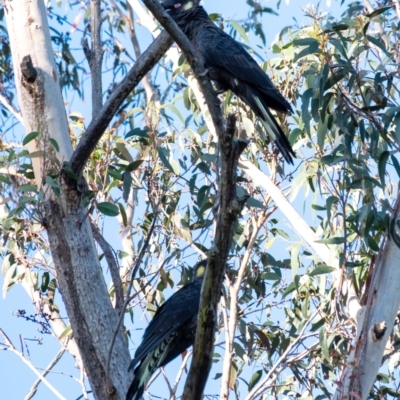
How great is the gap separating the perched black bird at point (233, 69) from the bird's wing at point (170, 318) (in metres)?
0.74

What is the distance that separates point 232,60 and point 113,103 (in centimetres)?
111

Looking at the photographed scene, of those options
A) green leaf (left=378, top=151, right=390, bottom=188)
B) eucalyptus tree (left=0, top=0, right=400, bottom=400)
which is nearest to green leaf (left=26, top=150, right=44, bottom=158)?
eucalyptus tree (left=0, top=0, right=400, bottom=400)

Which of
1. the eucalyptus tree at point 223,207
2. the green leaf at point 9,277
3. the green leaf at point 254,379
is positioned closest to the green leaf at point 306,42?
the eucalyptus tree at point 223,207

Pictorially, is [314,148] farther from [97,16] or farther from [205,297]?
[205,297]

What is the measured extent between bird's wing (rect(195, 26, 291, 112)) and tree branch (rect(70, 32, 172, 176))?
821 mm

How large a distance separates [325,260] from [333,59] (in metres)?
0.93

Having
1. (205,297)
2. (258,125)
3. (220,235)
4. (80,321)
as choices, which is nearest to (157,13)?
(220,235)

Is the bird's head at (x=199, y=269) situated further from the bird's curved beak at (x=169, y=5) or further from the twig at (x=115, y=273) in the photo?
the bird's curved beak at (x=169, y=5)

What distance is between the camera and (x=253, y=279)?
159 inches

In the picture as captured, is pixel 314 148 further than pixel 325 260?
Yes

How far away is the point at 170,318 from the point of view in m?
3.17

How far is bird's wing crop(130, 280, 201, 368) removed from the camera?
296 cm

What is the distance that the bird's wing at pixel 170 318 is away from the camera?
296 centimetres

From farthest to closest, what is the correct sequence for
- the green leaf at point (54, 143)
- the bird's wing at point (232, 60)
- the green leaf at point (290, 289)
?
1. the green leaf at point (290, 289)
2. the bird's wing at point (232, 60)
3. the green leaf at point (54, 143)
